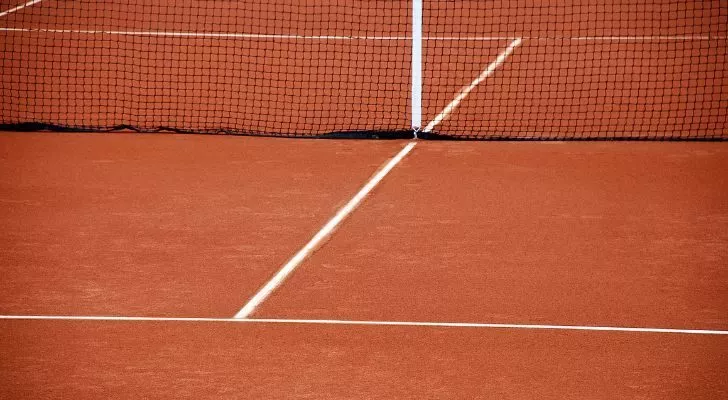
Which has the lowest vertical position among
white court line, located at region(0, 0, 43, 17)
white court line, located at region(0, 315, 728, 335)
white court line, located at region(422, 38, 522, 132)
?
white court line, located at region(0, 315, 728, 335)

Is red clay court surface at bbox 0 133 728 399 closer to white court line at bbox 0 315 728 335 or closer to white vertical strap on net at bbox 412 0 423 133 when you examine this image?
white court line at bbox 0 315 728 335

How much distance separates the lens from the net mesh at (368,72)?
11.8 metres

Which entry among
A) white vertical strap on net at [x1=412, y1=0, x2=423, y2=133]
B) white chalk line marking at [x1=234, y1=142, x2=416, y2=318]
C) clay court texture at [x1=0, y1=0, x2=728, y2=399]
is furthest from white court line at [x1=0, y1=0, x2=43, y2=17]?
white chalk line marking at [x1=234, y1=142, x2=416, y2=318]

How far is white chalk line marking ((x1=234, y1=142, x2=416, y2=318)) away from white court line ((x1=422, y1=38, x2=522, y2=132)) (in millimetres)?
1213

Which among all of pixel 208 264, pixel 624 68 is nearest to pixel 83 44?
pixel 624 68

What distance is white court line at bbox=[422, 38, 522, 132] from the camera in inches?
465

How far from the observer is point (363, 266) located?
7340mm

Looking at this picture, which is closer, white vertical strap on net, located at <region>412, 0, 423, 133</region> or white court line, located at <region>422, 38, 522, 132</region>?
white vertical strap on net, located at <region>412, 0, 423, 133</region>

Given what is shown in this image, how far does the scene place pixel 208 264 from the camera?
7359mm

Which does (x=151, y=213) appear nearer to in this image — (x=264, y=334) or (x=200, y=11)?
(x=264, y=334)

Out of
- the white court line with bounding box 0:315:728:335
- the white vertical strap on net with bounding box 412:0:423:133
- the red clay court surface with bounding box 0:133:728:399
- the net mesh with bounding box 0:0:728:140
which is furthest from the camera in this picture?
the net mesh with bounding box 0:0:728:140

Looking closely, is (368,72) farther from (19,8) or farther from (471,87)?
(19,8)

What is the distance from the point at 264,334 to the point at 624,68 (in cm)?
895

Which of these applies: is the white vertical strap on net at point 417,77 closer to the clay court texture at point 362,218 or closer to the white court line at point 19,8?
the clay court texture at point 362,218
